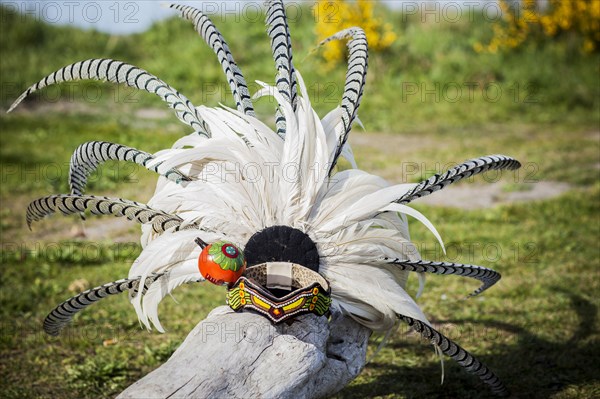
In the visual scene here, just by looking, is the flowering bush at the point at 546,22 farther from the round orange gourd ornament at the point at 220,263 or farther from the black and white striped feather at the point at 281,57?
the round orange gourd ornament at the point at 220,263

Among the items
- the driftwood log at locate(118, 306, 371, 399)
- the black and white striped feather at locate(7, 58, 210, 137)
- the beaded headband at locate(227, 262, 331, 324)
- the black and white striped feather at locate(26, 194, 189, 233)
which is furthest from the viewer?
the black and white striped feather at locate(7, 58, 210, 137)

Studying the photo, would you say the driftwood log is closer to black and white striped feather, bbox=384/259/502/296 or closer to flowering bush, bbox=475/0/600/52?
black and white striped feather, bbox=384/259/502/296

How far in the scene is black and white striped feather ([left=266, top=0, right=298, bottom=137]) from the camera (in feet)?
12.6

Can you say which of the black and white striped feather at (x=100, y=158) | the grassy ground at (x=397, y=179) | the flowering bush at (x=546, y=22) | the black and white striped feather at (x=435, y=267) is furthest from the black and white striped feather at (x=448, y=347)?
the flowering bush at (x=546, y=22)

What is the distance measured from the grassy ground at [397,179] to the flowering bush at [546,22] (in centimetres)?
37

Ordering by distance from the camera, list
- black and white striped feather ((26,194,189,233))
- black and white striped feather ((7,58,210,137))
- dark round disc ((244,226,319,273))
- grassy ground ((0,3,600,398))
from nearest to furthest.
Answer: dark round disc ((244,226,319,273))
black and white striped feather ((26,194,189,233))
black and white striped feather ((7,58,210,137))
grassy ground ((0,3,600,398))

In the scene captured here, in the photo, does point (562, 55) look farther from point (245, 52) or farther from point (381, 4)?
point (245, 52)

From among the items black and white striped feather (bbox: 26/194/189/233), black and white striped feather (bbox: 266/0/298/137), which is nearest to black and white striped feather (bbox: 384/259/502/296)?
black and white striped feather (bbox: 266/0/298/137)

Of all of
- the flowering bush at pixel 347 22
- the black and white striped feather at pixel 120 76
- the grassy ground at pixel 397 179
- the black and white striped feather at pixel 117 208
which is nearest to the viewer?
the black and white striped feather at pixel 117 208

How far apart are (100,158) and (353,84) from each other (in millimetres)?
1259

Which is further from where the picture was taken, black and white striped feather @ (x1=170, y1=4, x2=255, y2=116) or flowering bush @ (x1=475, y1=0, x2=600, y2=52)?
flowering bush @ (x1=475, y1=0, x2=600, y2=52)

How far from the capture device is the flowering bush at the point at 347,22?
1456cm

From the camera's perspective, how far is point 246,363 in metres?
2.92

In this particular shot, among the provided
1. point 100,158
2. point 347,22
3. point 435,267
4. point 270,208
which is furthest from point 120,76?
point 347,22
